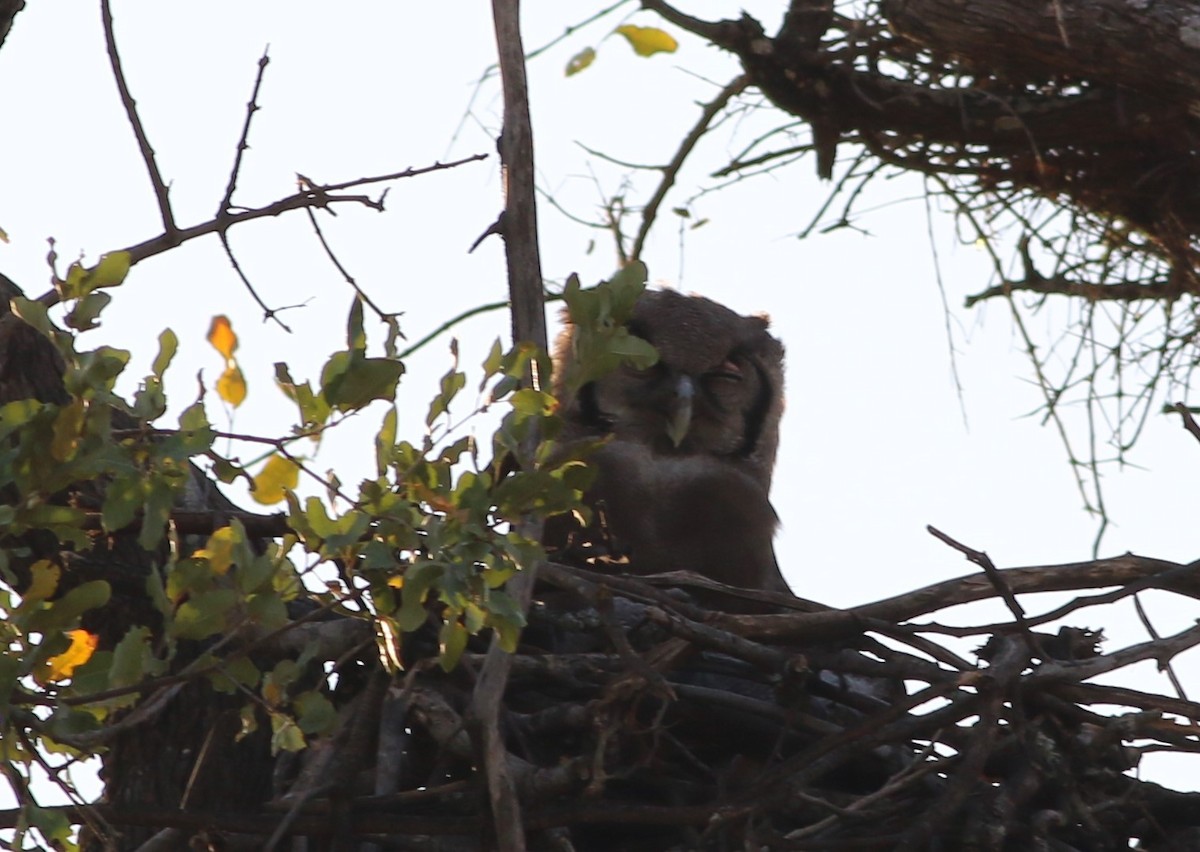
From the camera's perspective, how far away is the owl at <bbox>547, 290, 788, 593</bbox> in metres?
3.51

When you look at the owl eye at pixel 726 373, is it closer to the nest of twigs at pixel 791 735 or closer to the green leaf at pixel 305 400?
the nest of twigs at pixel 791 735

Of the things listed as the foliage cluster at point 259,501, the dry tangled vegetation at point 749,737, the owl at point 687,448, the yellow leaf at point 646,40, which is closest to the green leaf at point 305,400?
the foliage cluster at point 259,501

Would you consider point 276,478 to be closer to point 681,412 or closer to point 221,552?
point 221,552

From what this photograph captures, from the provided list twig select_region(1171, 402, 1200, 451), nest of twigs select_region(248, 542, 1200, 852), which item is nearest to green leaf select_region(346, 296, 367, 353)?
nest of twigs select_region(248, 542, 1200, 852)

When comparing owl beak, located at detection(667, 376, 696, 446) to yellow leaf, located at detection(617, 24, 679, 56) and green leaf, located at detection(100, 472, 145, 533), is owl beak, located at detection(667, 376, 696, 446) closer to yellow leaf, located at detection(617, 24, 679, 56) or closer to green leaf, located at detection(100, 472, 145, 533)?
yellow leaf, located at detection(617, 24, 679, 56)

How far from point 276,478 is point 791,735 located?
3.10ft

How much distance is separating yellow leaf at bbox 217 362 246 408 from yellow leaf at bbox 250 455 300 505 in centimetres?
8

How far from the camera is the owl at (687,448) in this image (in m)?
3.51

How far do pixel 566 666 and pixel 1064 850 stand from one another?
723mm

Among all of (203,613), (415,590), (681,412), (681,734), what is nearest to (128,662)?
(203,613)

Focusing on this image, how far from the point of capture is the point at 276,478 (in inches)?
79.2

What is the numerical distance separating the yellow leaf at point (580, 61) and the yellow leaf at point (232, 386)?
57.1 inches

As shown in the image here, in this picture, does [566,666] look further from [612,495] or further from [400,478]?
[612,495]

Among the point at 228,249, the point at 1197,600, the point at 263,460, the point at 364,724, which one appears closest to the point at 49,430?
the point at 263,460
